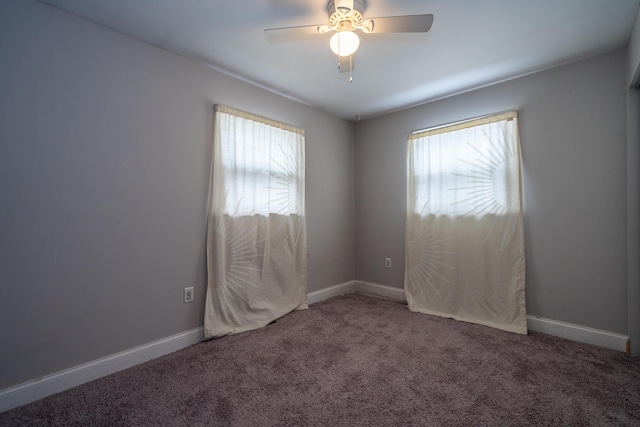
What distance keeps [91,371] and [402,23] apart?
2.83m

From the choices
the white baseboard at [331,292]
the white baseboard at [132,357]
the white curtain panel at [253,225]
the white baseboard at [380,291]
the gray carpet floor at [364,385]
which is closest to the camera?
the gray carpet floor at [364,385]

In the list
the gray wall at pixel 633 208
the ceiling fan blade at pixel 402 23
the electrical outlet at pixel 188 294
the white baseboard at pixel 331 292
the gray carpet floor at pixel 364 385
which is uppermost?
the ceiling fan blade at pixel 402 23

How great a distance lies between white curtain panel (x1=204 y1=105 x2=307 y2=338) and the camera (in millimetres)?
2480

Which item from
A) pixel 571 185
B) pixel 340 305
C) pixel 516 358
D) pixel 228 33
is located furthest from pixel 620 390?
pixel 228 33

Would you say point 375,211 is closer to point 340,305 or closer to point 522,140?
point 340,305

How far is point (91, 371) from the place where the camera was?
1847mm

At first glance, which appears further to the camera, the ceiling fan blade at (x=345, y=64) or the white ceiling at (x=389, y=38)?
the ceiling fan blade at (x=345, y=64)

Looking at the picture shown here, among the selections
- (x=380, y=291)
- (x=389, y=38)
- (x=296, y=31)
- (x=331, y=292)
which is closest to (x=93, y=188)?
(x=296, y=31)

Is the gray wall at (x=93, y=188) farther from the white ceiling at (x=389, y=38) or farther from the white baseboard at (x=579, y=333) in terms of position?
the white baseboard at (x=579, y=333)

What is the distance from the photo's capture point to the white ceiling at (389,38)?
1783mm

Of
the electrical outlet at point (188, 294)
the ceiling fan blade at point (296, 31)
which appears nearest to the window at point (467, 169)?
the ceiling fan blade at point (296, 31)

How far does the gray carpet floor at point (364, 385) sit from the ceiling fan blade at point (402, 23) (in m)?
2.11

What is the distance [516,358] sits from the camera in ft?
6.94

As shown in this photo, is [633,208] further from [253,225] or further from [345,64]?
[253,225]
